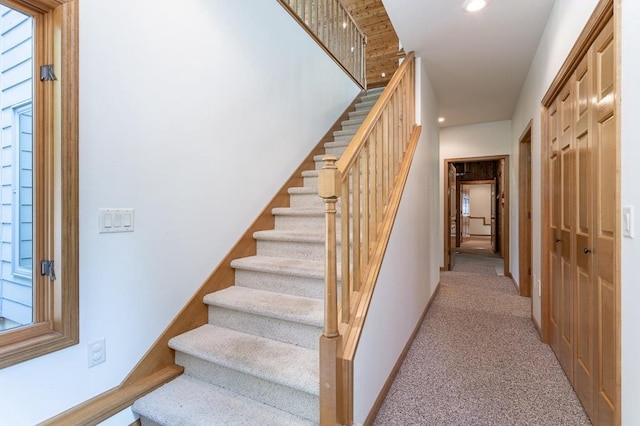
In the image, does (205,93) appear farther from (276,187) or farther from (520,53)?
(520,53)

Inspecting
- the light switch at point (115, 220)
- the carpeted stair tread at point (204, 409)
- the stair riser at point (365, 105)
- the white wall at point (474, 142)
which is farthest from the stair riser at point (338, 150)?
the carpeted stair tread at point (204, 409)

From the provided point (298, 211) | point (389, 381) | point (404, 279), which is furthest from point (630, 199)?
point (298, 211)

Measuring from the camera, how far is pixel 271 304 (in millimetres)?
1875

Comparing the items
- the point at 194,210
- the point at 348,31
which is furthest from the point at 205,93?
the point at 348,31

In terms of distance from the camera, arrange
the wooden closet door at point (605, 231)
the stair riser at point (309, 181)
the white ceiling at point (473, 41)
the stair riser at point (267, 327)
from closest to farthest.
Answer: the wooden closet door at point (605, 231) < the stair riser at point (267, 327) < the white ceiling at point (473, 41) < the stair riser at point (309, 181)

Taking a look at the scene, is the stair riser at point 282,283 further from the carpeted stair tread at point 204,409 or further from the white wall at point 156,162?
the carpeted stair tread at point 204,409

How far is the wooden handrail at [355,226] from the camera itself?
1.30 meters

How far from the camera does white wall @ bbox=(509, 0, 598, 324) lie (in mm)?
1763

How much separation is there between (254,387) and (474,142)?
496cm

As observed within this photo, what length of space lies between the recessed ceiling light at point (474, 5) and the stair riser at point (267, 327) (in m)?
2.28

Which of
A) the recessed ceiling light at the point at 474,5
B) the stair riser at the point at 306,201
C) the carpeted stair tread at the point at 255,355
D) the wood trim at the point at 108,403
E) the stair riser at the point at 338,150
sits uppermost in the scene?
the recessed ceiling light at the point at 474,5

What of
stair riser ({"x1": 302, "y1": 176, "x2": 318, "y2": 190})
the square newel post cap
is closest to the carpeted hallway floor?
the square newel post cap

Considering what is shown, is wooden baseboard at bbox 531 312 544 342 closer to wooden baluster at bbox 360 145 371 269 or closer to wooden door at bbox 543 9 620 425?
wooden door at bbox 543 9 620 425

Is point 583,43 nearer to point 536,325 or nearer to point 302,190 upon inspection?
point 302,190
